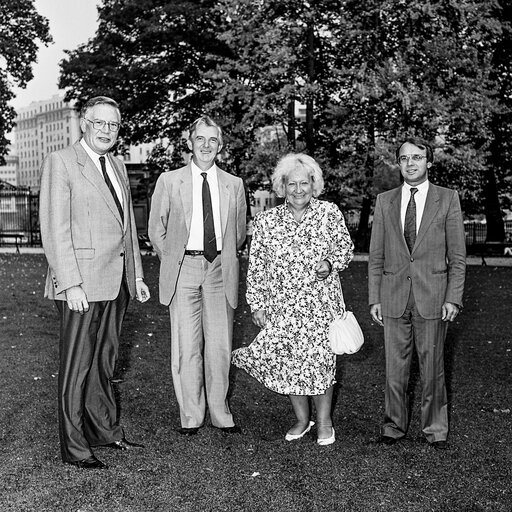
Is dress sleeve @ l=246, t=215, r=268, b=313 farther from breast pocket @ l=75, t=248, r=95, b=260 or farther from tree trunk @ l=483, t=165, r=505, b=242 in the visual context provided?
tree trunk @ l=483, t=165, r=505, b=242

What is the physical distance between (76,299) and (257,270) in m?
1.43

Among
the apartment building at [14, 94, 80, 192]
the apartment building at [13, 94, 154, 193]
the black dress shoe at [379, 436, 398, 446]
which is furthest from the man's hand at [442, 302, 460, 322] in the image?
the apartment building at [14, 94, 80, 192]

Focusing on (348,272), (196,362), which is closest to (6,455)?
(196,362)

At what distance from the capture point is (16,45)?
3250cm

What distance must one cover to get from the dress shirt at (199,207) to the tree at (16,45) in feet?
92.7

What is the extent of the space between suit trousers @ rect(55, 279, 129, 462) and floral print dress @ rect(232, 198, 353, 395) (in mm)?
1088

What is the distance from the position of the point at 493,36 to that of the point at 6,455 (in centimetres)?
2520

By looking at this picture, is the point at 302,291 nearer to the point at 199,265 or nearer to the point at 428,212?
the point at 199,265

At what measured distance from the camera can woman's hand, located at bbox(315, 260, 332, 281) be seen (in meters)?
5.62

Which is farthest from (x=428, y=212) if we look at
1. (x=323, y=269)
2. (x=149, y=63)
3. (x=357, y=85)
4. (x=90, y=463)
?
(x=149, y=63)

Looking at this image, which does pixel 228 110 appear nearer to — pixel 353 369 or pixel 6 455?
pixel 353 369

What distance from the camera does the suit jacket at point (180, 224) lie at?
5.98m

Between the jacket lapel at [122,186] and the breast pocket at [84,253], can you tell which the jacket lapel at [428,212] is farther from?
the breast pocket at [84,253]

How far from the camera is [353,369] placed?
8.68 meters
